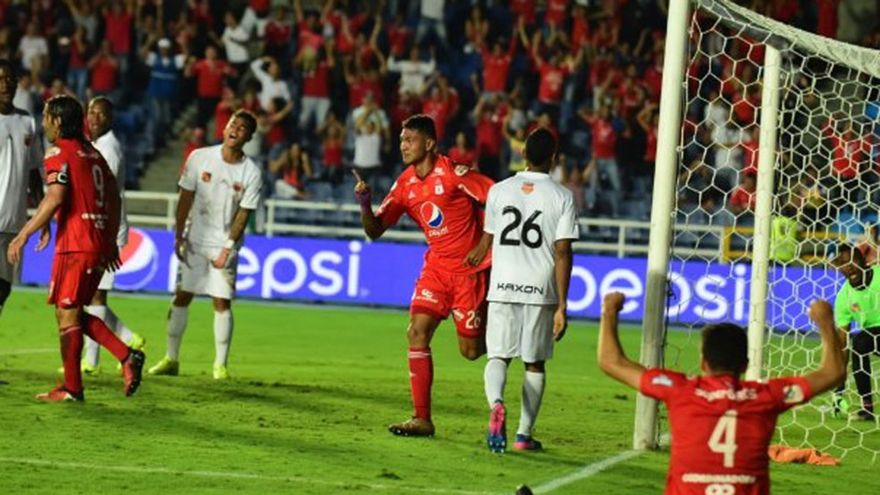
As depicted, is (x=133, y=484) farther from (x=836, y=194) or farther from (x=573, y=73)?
(x=573, y=73)

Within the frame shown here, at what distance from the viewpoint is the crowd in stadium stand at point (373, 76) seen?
27.3 m

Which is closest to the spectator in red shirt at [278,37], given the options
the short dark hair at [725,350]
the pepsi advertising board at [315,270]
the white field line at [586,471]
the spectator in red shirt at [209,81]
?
the spectator in red shirt at [209,81]

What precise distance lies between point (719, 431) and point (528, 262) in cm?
420

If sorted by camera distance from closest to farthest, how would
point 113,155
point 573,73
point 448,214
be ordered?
point 448,214 < point 113,155 < point 573,73

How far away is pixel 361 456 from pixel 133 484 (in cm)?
166

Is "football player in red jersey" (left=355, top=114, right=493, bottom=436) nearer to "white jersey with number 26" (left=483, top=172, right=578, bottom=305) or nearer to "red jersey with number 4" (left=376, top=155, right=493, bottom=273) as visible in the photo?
"red jersey with number 4" (left=376, top=155, right=493, bottom=273)

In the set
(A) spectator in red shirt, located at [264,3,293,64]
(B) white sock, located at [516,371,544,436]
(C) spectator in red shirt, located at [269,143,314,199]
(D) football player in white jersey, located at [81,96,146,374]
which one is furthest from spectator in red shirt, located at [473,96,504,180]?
(B) white sock, located at [516,371,544,436]

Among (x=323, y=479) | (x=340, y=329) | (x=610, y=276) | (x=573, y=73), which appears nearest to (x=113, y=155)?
(x=323, y=479)

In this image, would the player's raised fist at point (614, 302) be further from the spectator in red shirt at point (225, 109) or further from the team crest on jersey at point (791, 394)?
the spectator in red shirt at point (225, 109)

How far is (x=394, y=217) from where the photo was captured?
37.9ft

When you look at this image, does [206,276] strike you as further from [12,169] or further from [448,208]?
[448,208]

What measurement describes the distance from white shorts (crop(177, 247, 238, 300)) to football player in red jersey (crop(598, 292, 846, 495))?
7.91 meters

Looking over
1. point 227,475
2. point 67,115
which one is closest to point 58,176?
point 67,115

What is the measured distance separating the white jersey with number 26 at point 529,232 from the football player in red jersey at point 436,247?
25.9 inches
